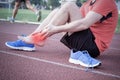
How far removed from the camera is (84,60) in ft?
10.7

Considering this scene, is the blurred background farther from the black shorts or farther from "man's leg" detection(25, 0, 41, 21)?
the black shorts

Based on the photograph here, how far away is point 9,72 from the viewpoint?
9.25ft

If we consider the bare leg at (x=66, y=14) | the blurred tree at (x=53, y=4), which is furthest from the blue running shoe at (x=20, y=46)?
the blurred tree at (x=53, y=4)

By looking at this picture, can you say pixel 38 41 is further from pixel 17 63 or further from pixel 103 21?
pixel 103 21

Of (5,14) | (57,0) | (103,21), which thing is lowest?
(5,14)

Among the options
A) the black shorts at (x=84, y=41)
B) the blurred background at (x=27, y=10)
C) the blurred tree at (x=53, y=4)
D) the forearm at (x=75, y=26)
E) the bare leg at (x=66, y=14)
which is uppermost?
the bare leg at (x=66, y=14)

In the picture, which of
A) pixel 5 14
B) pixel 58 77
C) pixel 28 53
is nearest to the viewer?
pixel 58 77

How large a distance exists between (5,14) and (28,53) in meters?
9.02

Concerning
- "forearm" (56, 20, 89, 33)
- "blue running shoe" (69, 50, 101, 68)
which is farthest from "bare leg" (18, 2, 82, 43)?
"blue running shoe" (69, 50, 101, 68)

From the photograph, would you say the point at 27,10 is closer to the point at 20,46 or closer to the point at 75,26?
the point at 20,46

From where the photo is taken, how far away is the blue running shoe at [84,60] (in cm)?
316

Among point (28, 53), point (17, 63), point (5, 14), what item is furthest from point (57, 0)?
point (17, 63)

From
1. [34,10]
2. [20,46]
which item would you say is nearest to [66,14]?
[20,46]

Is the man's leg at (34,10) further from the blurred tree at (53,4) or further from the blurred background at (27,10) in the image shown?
the blurred tree at (53,4)
